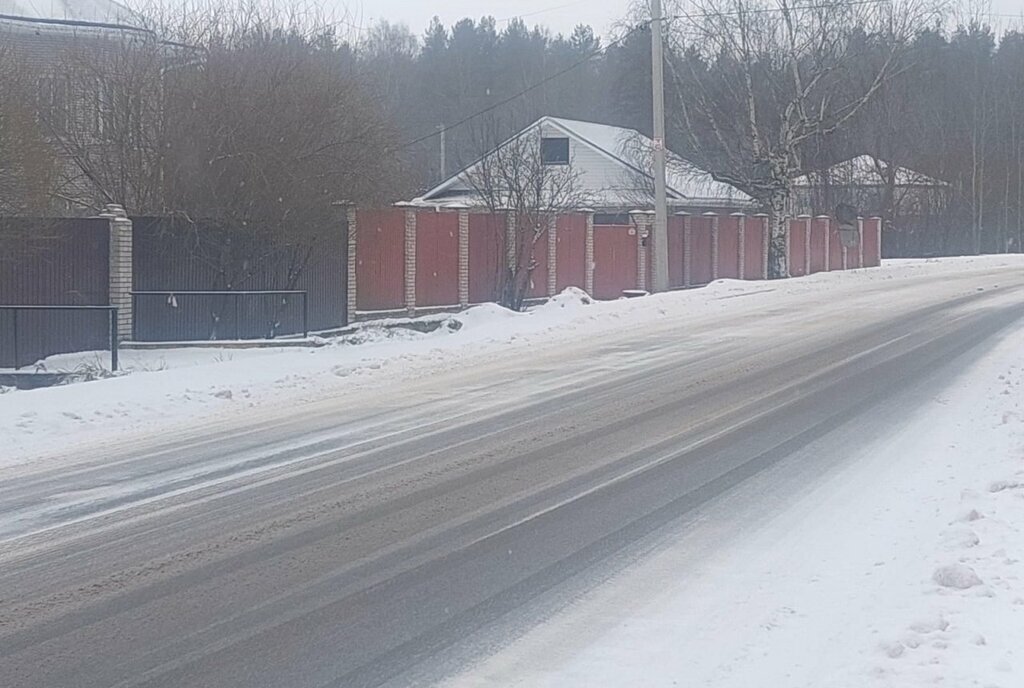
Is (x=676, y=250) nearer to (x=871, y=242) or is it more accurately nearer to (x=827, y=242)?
(x=827, y=242)

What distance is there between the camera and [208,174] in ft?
80.8

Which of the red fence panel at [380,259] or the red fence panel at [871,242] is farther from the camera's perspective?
the red fence panel at [871,242]

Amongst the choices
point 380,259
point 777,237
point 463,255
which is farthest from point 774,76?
point 380,259

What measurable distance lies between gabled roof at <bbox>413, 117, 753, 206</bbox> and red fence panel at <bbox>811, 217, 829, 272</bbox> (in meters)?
3.68

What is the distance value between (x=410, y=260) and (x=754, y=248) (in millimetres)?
17852

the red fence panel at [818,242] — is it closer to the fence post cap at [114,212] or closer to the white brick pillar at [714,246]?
the white brick pillar at [714,246]

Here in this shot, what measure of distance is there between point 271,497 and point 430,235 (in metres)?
20.3

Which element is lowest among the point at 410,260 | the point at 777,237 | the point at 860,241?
the point at 410,260

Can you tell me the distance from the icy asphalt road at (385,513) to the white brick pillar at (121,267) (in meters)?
9.71

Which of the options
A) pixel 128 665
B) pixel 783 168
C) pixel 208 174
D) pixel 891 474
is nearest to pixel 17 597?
pixel 128 665

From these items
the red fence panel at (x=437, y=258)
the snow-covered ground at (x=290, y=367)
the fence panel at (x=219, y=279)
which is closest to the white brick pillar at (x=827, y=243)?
the snow-covered ground at (x=290, y=367)

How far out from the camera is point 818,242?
1880 inches

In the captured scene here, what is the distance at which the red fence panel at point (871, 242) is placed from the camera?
169 feet

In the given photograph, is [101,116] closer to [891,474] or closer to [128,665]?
[891,474]
